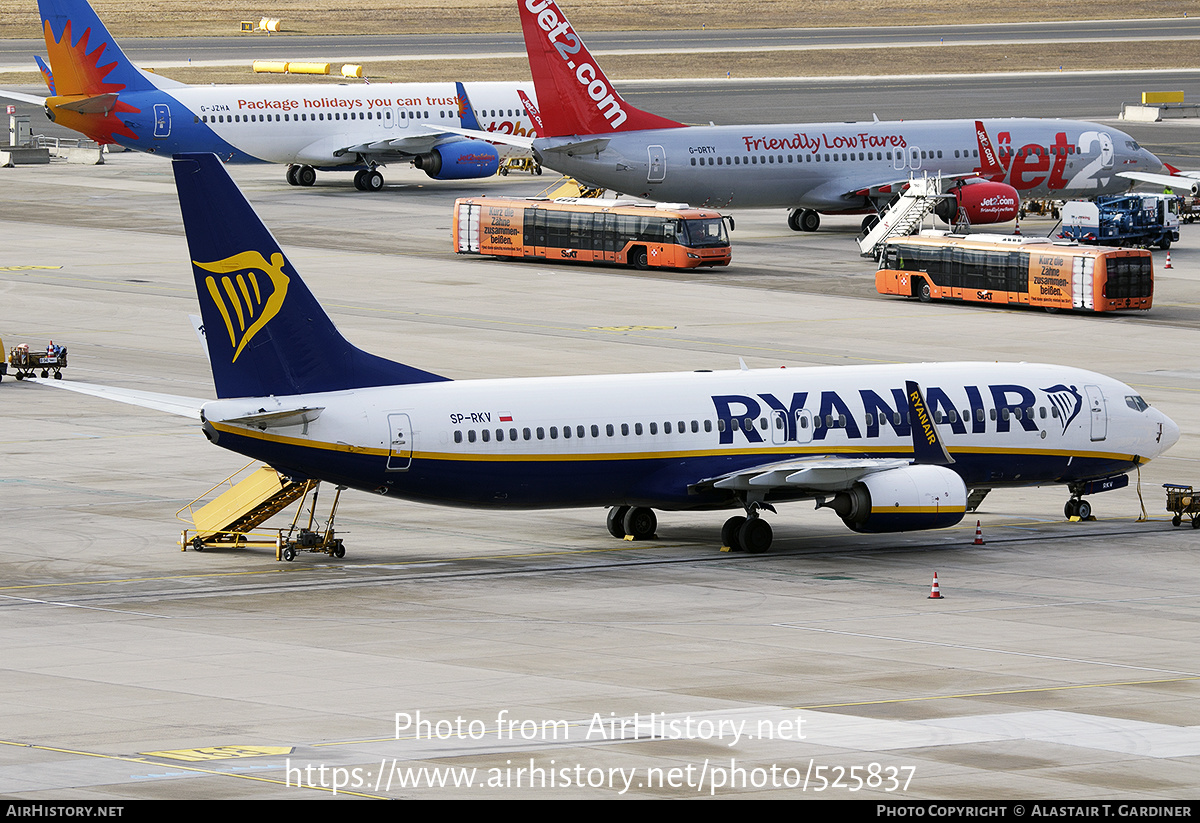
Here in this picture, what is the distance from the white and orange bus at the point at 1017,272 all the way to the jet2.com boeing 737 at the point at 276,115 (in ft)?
127

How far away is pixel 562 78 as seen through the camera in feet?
313

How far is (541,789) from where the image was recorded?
24.8 m

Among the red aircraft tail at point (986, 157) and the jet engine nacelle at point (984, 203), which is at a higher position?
the red aircraft tail at point (986, 157)

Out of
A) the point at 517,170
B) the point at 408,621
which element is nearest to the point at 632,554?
the point at 408,621

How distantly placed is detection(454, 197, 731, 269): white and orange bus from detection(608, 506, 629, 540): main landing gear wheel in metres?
45.6

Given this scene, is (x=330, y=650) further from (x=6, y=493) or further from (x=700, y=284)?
(x=700, y=284)

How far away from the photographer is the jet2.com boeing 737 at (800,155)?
9625cm

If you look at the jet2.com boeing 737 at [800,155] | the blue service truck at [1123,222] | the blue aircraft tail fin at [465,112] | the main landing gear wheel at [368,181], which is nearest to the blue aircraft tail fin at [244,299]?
the jet2.com boeing 737 at [800,155]

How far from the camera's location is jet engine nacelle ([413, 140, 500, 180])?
118 meters

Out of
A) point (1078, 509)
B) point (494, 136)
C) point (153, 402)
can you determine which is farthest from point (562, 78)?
point (153, 402)

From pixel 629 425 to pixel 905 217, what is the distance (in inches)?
2159

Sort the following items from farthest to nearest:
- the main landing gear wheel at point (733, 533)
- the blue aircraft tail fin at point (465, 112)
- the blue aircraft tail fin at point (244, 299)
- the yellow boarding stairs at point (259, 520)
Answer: the blue aircraft tail fin at point (465, 112) → the main landing gear wheel at point (733, 533) → the yellow boarding stairs at point (259, 520) → the blue aircraft tail fin at point (244, 299)

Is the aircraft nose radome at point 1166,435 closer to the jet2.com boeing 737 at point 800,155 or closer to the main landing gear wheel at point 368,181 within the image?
the jet2.com boeing 737 at point 800,155

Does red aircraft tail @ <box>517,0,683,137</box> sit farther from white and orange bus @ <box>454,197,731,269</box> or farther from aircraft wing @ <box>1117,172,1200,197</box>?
aircraft wing @ <box>1117,172,1200,197</box>
